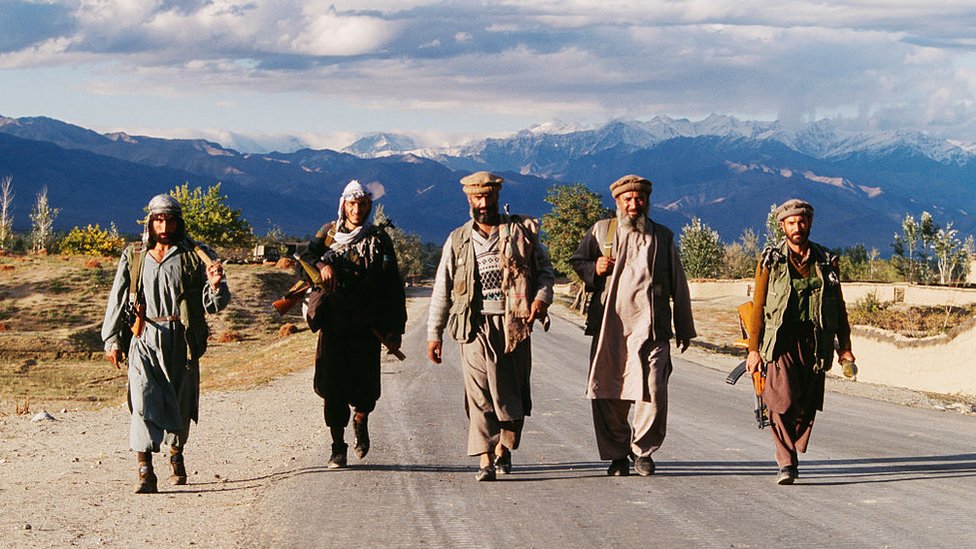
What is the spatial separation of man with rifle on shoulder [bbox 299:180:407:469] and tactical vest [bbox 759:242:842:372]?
113 inches

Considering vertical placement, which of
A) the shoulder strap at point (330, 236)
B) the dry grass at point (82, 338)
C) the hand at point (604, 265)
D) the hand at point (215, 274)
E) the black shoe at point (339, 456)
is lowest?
the dry grass at point (82, 338)

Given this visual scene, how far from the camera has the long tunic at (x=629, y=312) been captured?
8.93 meters

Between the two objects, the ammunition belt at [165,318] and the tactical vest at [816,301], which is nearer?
the tactical vest at [816,301]

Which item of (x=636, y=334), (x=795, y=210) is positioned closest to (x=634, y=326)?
(x=636, y=334)

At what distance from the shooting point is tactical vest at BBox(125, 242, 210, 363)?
29.2 ft

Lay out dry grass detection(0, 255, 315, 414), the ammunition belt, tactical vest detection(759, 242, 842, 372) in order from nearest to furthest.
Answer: tactical vest detection(759, 242, 842, 372)
the ammunition belt
dry grass detection(0, 255, 315, 414)

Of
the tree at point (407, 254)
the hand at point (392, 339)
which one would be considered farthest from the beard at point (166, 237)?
the tree at point (407, 254)

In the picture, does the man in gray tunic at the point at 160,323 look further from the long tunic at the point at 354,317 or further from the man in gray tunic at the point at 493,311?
the man in gray tunic at the point at 493,311

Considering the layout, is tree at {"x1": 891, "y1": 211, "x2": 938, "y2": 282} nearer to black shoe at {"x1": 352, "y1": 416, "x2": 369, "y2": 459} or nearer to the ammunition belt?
black shoe at {"x1": 352, "y1": 416, "x2": 369, "y2": 459}

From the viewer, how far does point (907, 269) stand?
90.4 m

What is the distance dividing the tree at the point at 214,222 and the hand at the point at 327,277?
81074mm

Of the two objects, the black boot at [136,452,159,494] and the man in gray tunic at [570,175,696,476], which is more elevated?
the man in gray tunic at [570,175,696,476]

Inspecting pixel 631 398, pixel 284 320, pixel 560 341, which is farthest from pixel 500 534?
pixel 284 320

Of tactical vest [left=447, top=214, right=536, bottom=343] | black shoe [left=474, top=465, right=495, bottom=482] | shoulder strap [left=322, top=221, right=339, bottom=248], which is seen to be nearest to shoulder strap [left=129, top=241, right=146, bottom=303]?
shoulder strap [left=322, top=221, right=339, bottom=248]
